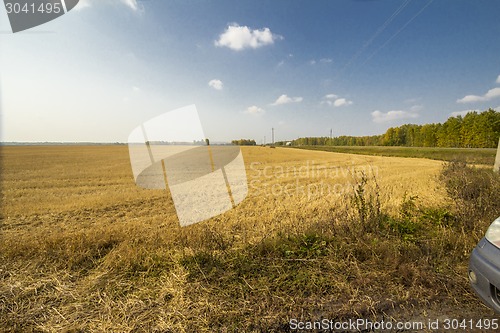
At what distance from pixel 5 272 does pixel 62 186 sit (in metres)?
15.4

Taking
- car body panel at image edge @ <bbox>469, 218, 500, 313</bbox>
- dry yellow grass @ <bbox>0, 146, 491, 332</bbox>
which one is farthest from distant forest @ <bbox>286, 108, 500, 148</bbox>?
dry yellow grass @ <bbox>0, 146, 491, 332</bbox>

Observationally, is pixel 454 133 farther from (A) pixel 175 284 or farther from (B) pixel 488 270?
(A) pixel 175 284

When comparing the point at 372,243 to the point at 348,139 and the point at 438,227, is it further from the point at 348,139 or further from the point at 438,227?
the point at 348,139

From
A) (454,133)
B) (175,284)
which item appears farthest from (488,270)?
(454,133)

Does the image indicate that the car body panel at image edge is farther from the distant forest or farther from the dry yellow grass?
the distant forest

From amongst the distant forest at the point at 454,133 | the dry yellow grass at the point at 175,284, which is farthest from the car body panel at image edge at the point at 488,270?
the distant forest at the point at 454,133

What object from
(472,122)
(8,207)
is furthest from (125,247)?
(472,122)

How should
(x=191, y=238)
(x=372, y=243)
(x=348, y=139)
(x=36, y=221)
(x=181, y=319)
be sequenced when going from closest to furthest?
(x=181, y=319) → (x=372, y=243) → (x=191, y=238) → (x=36, y=221) → (x=348, y=139)

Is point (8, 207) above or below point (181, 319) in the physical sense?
below

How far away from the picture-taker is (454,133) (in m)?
76.1

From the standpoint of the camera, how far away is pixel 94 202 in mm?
9977

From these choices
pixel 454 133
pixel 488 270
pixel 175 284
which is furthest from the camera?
pixel 454 133

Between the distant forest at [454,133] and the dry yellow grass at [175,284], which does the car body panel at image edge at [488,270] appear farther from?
the distant forest at [454,133]

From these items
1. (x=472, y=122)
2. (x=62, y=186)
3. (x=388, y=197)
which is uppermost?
(x=472, y=122)
